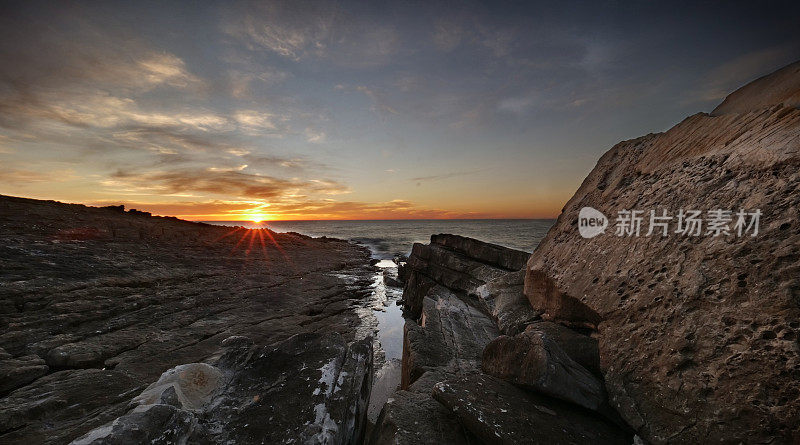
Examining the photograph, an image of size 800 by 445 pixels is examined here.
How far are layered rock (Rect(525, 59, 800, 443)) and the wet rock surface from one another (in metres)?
4.94

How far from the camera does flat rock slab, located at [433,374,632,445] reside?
2.68 metres

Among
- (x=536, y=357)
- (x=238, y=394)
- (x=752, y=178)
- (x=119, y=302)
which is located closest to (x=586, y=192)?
(x=752, y=178)

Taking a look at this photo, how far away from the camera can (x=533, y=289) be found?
616 cm

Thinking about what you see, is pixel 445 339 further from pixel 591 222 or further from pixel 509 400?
pixel 591 222

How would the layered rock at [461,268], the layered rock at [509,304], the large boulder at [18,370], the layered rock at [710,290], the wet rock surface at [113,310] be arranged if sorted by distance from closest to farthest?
1. the layered rock at [710,290]
2. the wet rock surface at [113,310]
3. the large boulder at [18,370]
4. the layered rock at [509,304]
5. the layered rock at [461,268]

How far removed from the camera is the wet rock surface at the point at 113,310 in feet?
15.8

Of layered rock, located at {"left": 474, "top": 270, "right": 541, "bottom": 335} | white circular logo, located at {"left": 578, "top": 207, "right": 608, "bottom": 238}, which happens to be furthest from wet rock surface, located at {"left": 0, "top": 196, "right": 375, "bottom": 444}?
white circular logo, located at {"left": 578, "top": 207, "right": 608, "bottom": 238}

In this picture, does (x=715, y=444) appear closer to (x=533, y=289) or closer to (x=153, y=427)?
(x=533, y=289)

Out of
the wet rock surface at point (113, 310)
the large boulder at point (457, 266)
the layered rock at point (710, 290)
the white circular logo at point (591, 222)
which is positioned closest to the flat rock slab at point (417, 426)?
the layered rock at point (710, 290)

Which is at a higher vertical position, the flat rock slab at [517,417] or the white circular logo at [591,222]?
the white circular logo at [591,222]

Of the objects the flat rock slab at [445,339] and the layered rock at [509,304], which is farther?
the layered rock at [509,304]

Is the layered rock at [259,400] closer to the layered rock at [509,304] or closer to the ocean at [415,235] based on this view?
the layered rock at [509,304]

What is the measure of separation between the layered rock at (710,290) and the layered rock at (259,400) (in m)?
3.18

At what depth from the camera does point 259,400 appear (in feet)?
10.4
